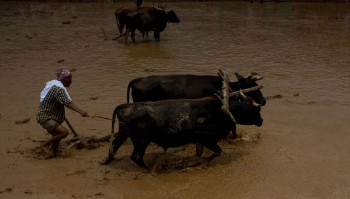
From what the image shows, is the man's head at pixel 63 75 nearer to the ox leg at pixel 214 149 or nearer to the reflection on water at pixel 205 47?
the ox leg at pixel 214 149

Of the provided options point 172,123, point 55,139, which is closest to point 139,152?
point 172,123

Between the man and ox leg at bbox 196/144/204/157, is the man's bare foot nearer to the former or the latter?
the man

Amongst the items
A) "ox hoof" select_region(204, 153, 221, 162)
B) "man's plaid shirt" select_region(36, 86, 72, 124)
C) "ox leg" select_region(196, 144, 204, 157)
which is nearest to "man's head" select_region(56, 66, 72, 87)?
"man's plaid shirt" select_region(36, 86, 72, 124)

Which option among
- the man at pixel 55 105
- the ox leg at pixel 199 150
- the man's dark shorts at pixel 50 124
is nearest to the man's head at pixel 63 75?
the man at pixel 55 105

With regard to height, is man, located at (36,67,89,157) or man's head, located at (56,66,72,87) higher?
man's head, located at (56,66,72,87)

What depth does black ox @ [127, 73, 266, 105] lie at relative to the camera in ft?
19.1

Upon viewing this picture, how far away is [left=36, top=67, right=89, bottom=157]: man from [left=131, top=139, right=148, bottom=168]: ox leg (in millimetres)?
750

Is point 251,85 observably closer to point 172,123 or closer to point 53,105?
point 172,123

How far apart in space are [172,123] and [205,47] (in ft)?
25.2

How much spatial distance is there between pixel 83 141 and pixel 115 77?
3.69 metres

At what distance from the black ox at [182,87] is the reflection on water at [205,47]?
7.43 ft

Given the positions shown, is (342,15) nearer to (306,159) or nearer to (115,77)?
(115,77)

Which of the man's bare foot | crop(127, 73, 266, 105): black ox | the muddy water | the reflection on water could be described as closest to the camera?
the muddy water

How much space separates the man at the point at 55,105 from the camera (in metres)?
4.90
